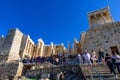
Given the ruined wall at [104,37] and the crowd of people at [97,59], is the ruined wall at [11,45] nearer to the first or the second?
the crowd of people at [97,59]

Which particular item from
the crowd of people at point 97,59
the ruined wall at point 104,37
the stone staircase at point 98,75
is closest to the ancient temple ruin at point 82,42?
the ruined wall at point 104,37

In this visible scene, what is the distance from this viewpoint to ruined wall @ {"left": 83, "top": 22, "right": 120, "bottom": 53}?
56.7 ft

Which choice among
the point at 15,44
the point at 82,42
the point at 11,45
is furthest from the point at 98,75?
the point at 15,44

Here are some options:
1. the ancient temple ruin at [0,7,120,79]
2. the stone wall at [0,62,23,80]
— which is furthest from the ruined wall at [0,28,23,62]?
the stone wall at [0,62,23,80]

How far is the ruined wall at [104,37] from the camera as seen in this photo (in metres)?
17.3

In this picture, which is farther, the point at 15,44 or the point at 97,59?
the point at 15,44

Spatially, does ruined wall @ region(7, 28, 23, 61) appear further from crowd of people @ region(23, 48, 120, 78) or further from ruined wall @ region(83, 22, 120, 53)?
ruined wall @ region(83, 22, 120, 53)

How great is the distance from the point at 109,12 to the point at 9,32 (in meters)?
17.5

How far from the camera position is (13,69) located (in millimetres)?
14078

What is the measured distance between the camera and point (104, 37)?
714 inches

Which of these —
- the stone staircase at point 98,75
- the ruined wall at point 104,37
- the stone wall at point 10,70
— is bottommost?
the stone staircase at point 98,75

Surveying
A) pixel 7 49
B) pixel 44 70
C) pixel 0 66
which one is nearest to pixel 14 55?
pixel 7 49

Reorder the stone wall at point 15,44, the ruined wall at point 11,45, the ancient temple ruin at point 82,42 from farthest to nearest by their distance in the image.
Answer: the stone wall at point 15,44, the ruined wall at point 11,45, the ancient temple ruin at point 82,42

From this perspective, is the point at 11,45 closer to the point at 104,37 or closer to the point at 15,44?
the point at 15,44
